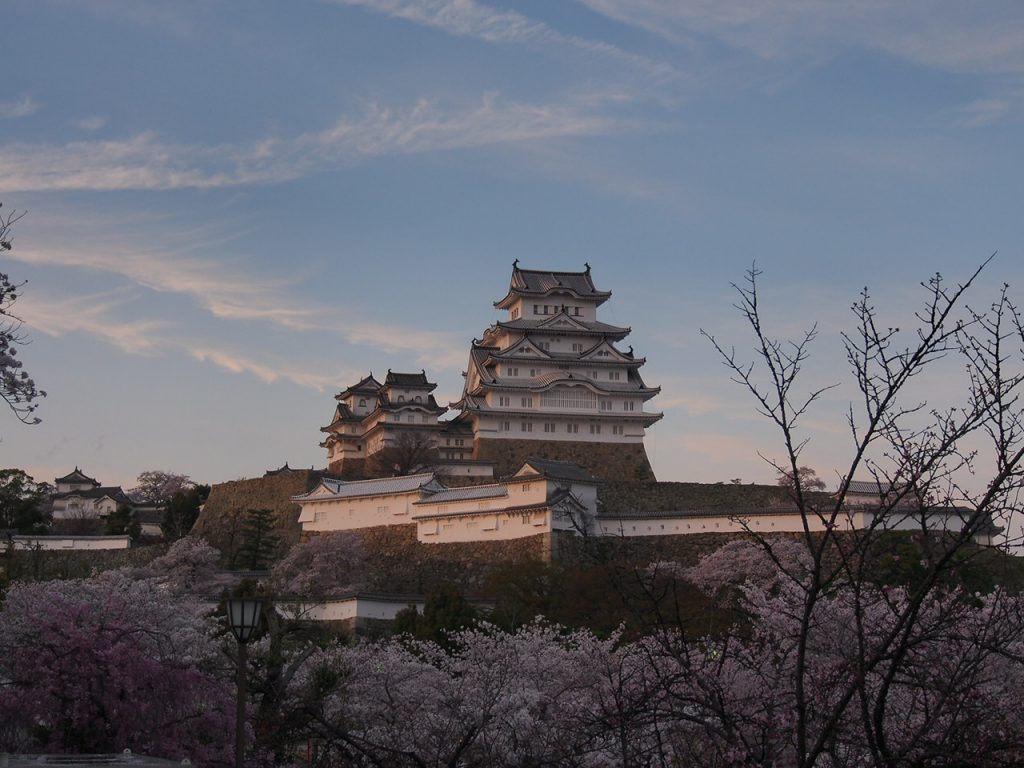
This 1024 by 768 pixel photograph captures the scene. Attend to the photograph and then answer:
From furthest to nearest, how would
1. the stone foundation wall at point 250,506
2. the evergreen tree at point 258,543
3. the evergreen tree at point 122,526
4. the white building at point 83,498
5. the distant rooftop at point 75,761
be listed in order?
the white building at point 83,498 < the evergreen tree at point 122,526 < the stone foundation wall at point 250,506 < the evergreen tree at point 258,543 < the distant rooftop at point 75,761

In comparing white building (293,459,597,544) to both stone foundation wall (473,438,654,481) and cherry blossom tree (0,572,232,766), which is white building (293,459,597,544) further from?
cherry blossom tree (0,572,232,766)

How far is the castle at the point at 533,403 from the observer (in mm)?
51094

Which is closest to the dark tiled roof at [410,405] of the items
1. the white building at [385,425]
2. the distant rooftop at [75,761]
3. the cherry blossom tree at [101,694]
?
the white building at [385,425]

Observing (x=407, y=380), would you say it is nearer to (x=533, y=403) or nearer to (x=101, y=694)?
(x=533, y=403)

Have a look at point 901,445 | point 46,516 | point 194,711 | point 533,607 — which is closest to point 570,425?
point 533,607

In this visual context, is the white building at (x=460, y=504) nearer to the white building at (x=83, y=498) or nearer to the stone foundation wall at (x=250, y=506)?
the stone foundation wall at (x=250, y=506)

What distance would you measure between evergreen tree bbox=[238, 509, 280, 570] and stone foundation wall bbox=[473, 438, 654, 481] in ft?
28.6

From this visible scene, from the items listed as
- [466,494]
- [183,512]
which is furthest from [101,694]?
A: [183,512]

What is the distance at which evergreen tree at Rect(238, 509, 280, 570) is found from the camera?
1826 inches

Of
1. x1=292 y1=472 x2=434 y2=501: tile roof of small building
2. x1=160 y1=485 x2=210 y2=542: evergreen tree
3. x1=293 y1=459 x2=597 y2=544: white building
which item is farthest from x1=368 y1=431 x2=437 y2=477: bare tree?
x1=160 y1=485 x2=210 y2=542: evergreen tree

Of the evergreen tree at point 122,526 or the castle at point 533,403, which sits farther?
the evergreen tree at point 122,526

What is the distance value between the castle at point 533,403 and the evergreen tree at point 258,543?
6060 millimetres

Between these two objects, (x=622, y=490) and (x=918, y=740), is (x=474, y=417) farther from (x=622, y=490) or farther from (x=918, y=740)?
(x=918, y=740)

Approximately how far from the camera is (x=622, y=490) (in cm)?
4456
